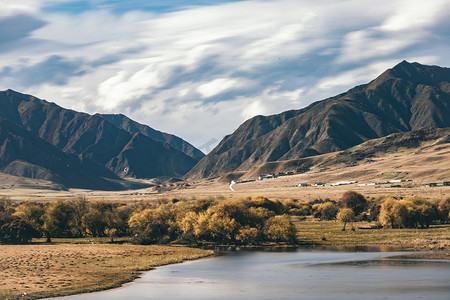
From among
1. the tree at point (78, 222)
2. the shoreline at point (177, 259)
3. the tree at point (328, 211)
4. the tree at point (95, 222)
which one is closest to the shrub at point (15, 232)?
the tree at point (95, 222)

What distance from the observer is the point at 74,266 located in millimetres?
88750

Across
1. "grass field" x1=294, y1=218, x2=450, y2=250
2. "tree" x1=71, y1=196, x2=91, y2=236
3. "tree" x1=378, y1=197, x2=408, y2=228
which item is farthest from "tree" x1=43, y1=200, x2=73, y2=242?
"tree" x1=378, y1=197, x2=408, y2=228

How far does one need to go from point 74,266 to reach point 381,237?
7034cm

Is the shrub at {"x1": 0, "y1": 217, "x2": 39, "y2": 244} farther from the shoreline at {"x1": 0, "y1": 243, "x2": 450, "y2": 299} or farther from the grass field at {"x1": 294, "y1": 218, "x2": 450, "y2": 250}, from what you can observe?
the grass field at {"x1": 294, "y1": 218, "x2": 450, "y2": 250}

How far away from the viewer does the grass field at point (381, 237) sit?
366ft

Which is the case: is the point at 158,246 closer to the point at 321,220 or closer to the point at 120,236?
the point at 120,236

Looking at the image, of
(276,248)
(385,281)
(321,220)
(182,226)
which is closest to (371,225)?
(321,220)

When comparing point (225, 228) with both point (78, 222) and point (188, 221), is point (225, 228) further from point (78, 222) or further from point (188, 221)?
point (78, 222)

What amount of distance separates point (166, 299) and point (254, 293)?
35.9 ft

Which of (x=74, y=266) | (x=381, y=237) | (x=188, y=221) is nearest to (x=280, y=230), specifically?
(x=188, y=221)

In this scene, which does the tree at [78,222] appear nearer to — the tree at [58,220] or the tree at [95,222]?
the tree at [58,220]

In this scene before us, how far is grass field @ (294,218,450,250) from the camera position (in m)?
112

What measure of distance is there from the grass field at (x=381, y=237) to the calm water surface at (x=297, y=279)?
47.2 feet

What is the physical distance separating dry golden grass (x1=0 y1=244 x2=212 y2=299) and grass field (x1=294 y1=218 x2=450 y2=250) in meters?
30.7
